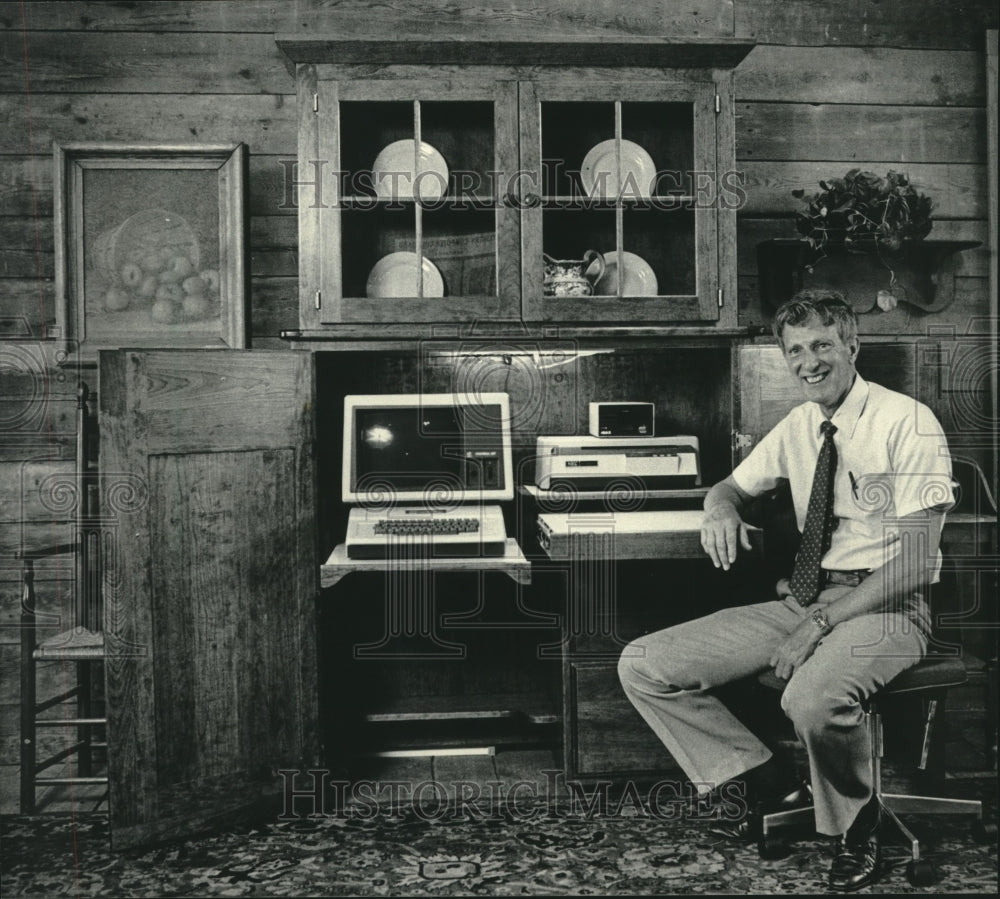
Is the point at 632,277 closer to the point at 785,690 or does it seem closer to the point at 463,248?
the point at 463,248

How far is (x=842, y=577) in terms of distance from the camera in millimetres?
2635

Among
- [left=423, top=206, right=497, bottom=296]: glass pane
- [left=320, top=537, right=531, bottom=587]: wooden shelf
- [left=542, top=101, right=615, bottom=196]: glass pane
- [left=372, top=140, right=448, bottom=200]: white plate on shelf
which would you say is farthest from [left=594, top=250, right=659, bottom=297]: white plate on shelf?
[left=320, top=537, right=531, bottom=587]: wooden shelf

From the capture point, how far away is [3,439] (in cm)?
326

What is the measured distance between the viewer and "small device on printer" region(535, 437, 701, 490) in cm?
312

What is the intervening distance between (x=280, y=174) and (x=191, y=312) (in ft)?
1.83

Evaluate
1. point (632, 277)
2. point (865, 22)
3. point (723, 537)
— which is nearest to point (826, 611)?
point (723, 537)

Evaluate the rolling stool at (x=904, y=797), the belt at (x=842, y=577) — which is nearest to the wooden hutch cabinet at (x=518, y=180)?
the belt at (x=842, y=577)

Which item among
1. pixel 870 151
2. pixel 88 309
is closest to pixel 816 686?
pixel 870 151

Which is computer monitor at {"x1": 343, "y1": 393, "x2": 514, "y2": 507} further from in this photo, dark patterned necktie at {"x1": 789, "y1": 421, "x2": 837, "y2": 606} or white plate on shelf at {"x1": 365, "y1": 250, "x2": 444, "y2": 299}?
dark patterned necktie at {"x1": 789, "y1": 421, "x2": 837, "y2": 606}

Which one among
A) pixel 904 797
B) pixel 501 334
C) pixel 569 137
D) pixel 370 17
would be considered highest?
pixel 370 17

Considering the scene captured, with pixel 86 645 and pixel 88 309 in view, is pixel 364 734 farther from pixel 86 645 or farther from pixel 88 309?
pixel 88 309

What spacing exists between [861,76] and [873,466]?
5.25ft

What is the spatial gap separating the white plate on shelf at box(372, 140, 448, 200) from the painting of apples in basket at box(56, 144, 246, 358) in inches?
21.4

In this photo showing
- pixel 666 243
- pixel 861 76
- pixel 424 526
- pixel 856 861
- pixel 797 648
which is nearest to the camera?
pixel 856 861
